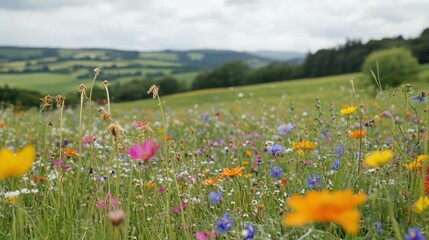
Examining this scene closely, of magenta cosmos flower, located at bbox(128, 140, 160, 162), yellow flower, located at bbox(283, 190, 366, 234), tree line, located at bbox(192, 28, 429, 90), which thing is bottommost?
tree line, located at bbox(192, 28, 429, 90)

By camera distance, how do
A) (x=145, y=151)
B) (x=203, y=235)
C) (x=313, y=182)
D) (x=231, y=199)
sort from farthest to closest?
(x=231, y=199) < (x=313, y=182) < (x=203, y=235) < (x=145, y=151)

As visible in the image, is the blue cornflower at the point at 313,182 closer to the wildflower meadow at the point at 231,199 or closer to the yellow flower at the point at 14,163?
the wildflower meadow at the point at 231,199

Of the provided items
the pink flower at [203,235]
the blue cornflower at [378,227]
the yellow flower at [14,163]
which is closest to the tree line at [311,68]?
the blue cornflower at [378,227]

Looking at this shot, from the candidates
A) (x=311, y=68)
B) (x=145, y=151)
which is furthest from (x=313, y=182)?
(x=311, y=68)

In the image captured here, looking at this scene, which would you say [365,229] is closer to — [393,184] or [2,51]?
[393,184]

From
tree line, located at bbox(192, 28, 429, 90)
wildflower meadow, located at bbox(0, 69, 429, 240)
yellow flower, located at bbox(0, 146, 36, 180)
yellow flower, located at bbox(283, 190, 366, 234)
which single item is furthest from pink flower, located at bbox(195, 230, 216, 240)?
tree line, located at bbox(192, 28, 429, 90)

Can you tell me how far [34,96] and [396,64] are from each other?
2530 centimetres

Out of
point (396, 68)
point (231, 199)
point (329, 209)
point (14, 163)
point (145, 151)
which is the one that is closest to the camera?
point (329, 209)

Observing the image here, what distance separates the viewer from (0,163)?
1.25 m

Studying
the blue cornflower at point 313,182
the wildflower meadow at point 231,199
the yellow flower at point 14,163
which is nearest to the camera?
the yellow flower at point 14,163

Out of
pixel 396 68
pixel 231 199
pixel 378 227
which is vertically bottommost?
pixel 396 68

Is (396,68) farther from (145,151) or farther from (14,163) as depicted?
(14,163)

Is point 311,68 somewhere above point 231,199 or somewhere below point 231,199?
below

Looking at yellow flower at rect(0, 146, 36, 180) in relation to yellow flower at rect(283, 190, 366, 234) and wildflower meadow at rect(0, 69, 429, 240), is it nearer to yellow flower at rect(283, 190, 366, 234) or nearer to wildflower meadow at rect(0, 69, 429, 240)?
wildflower meadow at rect(0, 69, 429, 240)
